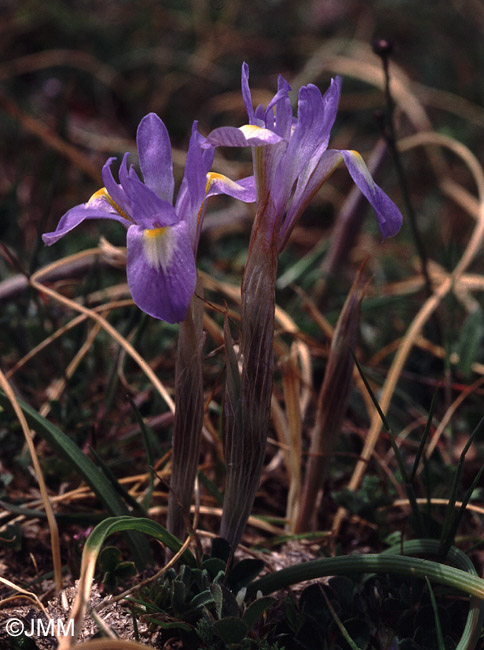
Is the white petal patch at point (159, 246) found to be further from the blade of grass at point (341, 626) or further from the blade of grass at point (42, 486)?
the blade of grass at point (341, 626)

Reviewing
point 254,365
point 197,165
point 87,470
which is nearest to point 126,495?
point 87,470

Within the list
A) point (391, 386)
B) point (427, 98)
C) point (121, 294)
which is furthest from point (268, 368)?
point (427, 98)

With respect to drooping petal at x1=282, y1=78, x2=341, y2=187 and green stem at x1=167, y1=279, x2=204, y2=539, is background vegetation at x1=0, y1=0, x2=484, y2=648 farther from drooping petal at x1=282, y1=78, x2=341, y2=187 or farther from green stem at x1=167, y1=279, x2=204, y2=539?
drooping petal at x1=282, y1=78, x2=341, y2=187

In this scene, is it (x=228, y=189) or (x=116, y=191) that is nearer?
(x=116, y=191)

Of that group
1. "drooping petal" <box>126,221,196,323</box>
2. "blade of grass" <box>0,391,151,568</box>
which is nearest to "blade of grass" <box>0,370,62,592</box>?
"blade of grass" <box>0,391,151,568</box>

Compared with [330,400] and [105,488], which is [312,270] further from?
[105,488]

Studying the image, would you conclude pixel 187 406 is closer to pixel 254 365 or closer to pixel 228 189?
pixel 254 365
